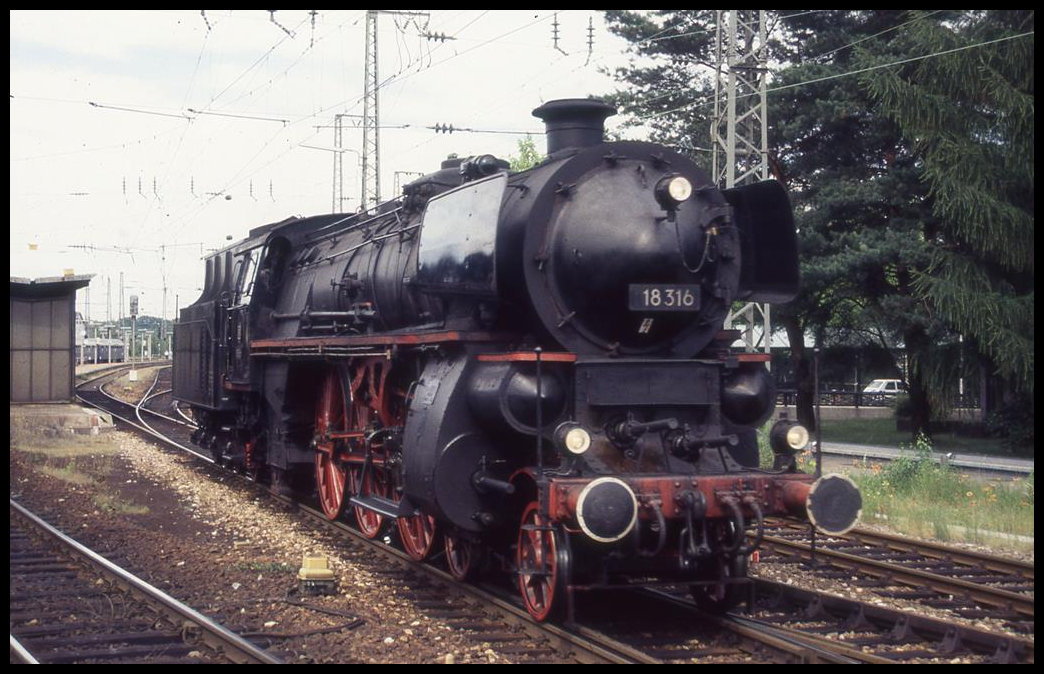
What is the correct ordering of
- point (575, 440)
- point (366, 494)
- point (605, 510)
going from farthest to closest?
point (366, 494), point (575, 440), point (605, 510)

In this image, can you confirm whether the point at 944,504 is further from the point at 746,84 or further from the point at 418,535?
the point at 746,84

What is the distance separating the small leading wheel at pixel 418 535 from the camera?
29.3ft

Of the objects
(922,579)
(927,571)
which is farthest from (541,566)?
(927,571)

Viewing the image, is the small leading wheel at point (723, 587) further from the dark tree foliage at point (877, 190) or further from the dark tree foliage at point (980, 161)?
the dark tree foliage at point (980, 161)

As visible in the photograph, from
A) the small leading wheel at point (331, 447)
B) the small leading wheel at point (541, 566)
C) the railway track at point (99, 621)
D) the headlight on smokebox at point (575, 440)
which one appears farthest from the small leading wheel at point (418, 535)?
the headlight on smokebox at point (575, 440)

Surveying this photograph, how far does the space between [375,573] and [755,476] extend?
12.6 feet

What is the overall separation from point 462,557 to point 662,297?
2.80m

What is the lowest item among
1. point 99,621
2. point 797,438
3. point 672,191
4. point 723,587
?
point 99,621

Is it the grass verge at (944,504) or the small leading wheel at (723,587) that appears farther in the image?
the grass verge at (944,504)

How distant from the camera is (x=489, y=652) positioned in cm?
663

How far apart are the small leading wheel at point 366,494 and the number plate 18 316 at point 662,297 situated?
147 inches

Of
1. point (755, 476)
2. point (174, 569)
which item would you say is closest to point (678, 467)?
point (755, 476)

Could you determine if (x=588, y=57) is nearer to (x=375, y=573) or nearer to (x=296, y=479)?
(x=296, y=479)

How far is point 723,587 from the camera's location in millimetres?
7340
